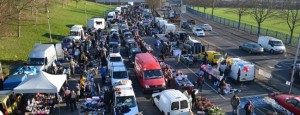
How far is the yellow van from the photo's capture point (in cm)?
1764

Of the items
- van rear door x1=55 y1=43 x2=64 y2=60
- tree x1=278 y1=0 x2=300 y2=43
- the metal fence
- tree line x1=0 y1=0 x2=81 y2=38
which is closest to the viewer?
tree line x1=0 y1=0 x2=81 y2=38

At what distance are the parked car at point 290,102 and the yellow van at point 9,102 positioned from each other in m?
17.0

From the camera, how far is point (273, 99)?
20.3 meters

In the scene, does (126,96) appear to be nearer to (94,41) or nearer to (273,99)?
(273,99)

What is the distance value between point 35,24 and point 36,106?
92.7ft

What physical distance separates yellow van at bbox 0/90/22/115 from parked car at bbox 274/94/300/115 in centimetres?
1700

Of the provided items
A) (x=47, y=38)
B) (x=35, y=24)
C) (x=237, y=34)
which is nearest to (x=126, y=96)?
(x=47, y=38)

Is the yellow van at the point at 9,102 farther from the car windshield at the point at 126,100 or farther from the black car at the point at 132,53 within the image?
the black car at the point at 132,53

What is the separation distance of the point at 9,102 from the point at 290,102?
1753 cm

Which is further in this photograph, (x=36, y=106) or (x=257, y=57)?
(x=257, y=57)

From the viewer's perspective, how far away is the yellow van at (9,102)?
1764cm

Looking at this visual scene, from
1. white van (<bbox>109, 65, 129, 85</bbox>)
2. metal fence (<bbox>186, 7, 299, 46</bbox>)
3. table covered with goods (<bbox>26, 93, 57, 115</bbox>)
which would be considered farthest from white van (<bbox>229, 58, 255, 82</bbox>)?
metal fence (<bbox>186, 7, 299, 46</bbox>)

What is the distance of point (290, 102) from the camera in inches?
740

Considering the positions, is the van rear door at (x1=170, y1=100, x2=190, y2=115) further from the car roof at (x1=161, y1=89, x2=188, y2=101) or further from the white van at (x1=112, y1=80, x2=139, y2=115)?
the white van at (x1=112, y1=80, x2=139, y2=115)
